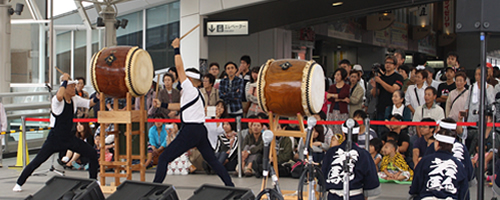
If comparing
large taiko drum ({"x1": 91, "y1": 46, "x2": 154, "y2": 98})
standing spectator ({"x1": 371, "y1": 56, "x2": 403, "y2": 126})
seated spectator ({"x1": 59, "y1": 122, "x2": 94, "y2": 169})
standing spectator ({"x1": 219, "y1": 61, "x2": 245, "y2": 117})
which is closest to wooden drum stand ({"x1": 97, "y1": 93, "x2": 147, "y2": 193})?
large taiko drum ({"x1": 91, "y1": 46, "x2": 154, "y2": 98})

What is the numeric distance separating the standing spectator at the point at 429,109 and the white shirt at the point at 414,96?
0.34m

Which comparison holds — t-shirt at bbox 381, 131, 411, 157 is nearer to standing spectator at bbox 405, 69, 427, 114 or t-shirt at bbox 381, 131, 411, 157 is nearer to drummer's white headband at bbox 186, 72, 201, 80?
standing spectator at bbox 405, 69, 427, 114

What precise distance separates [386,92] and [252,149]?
2411 mm

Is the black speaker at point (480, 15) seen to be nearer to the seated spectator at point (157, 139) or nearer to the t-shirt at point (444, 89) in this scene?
the t-shirt at point (444, 89)

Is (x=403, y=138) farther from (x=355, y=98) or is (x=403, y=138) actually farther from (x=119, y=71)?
(x=119, y=71)

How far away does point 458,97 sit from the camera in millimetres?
7879

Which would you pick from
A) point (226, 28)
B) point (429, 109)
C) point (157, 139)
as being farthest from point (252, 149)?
point (226, 28)

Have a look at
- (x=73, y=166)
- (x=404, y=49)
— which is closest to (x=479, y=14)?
(x=73, y=166)

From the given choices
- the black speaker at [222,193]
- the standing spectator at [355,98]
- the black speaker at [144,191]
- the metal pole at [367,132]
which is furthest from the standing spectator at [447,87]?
the black speaker at [144,191]

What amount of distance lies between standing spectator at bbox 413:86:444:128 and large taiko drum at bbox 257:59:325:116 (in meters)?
2.81

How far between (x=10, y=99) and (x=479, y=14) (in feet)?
34.7

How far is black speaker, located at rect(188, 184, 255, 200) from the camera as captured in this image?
390 centimetres

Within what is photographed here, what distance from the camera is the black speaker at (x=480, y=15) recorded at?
13.4ft

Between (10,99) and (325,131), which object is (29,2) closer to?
(10,99)
